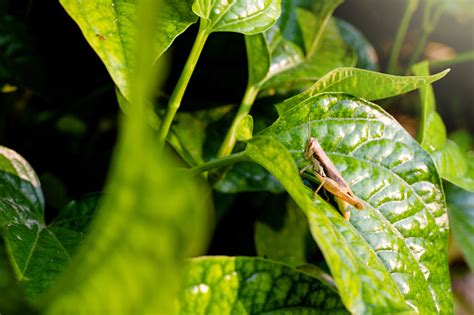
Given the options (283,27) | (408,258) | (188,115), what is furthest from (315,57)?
(408,258)

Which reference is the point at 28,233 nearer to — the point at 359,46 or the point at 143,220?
the point at 143,220

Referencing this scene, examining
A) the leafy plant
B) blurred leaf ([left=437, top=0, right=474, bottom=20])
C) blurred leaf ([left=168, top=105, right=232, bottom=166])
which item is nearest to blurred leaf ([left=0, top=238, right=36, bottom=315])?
the leafy plant

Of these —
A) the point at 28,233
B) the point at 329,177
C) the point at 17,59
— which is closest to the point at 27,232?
the point at 28,233

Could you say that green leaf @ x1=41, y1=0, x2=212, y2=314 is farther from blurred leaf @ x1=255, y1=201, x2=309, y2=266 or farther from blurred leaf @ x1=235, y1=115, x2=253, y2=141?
blurred leaf @ x1=255, y1=201, x2=309, y2=266

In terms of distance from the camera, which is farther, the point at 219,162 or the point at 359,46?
the point at 359,46

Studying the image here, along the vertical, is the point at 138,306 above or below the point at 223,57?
above

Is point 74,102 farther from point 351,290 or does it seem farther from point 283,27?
point 351,290
